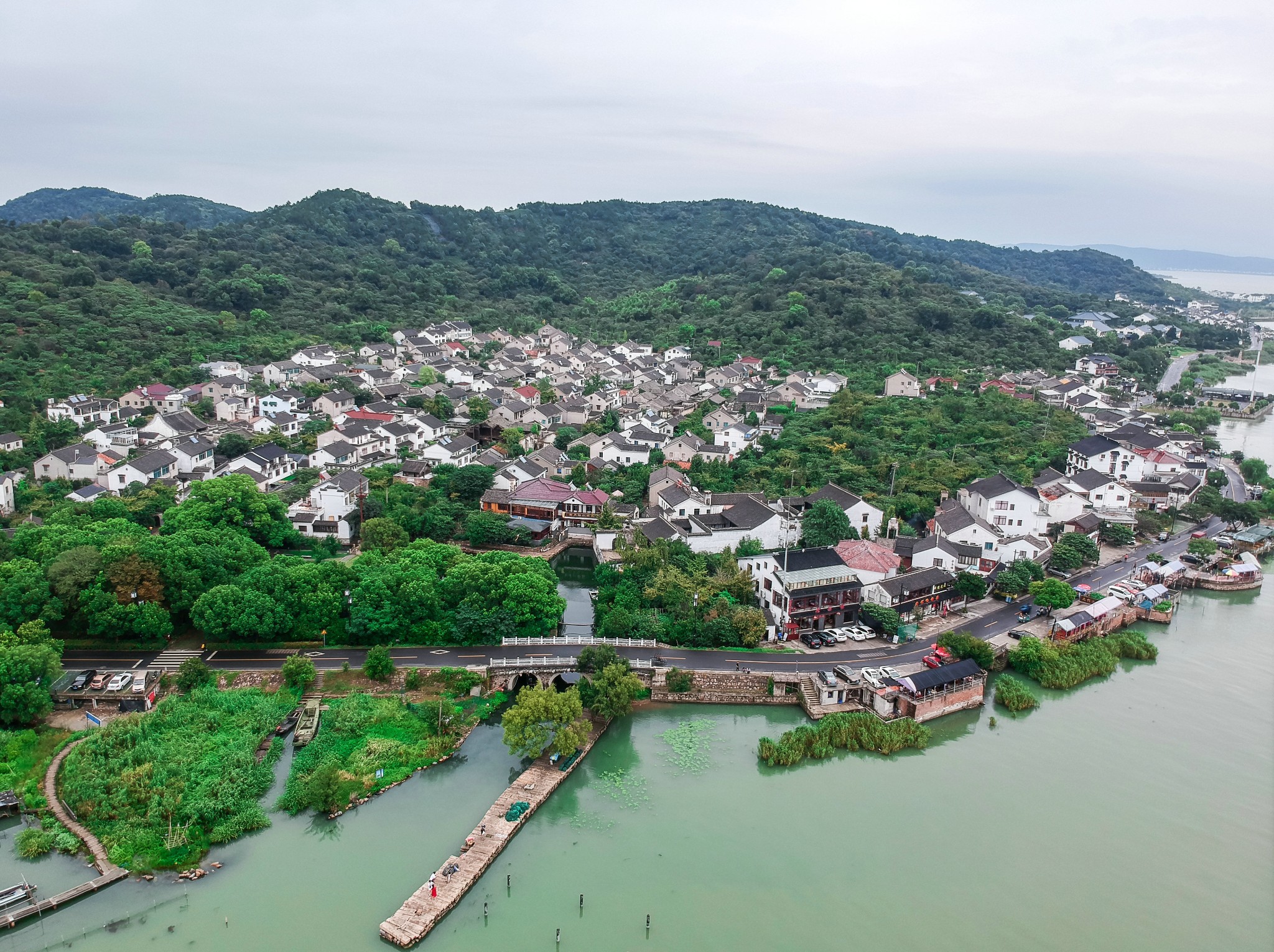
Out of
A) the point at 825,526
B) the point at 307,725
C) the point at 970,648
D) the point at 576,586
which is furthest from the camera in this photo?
the point at 576,586

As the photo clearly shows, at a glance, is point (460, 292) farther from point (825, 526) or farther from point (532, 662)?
point (532, 662)

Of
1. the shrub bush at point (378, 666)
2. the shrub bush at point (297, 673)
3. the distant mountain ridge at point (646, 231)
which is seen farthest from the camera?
the distant mountain ridge at point (646, 231)

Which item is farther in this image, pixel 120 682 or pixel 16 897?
pixel 120 682

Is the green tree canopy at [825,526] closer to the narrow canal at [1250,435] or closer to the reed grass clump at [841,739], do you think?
the reed grass clump at [841,739]

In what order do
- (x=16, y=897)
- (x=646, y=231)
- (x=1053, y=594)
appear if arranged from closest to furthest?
(x=16, y=897)
(x=1053, y=594)
(x=646, y=231)

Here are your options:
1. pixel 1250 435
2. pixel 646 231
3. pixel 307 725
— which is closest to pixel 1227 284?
pixel 646 231

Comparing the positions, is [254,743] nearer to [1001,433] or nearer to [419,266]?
[1001,433]

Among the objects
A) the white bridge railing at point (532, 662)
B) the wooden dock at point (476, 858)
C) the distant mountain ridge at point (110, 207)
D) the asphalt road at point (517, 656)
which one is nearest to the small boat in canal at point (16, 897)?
the wooden dock at point (476, 858)
